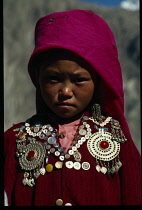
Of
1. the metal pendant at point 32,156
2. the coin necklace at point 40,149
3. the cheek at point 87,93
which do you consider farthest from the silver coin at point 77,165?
the cheek at point 87,93

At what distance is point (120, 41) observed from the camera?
8875 mm

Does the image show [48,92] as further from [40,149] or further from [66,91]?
[40,149]

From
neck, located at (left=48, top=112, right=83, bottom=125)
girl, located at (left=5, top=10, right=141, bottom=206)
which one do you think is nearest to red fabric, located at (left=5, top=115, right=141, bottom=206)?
girl, located at (left=5, top=10, right=141, bottom=206)

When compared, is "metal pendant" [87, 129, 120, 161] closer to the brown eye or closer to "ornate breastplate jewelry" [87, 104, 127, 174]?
"ornate breastplate jewelry" [87, 104, 127, 174]

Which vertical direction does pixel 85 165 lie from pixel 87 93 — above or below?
below

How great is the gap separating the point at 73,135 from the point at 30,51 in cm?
767

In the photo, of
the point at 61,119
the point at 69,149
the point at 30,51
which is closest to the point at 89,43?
the point at 61,119

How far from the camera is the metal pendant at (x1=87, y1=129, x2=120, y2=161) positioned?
71.2 inches

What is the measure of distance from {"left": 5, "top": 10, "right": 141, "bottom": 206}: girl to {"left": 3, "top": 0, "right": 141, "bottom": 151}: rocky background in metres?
4.57

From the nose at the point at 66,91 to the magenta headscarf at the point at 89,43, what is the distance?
0.16 metres

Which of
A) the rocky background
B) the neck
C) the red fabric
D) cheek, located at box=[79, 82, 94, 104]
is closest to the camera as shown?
the red fabric

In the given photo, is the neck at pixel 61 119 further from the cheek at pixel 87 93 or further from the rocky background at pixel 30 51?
the rocky background at pixel 30 51

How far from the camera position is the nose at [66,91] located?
1.77 metres

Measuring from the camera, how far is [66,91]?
69.6 inches
